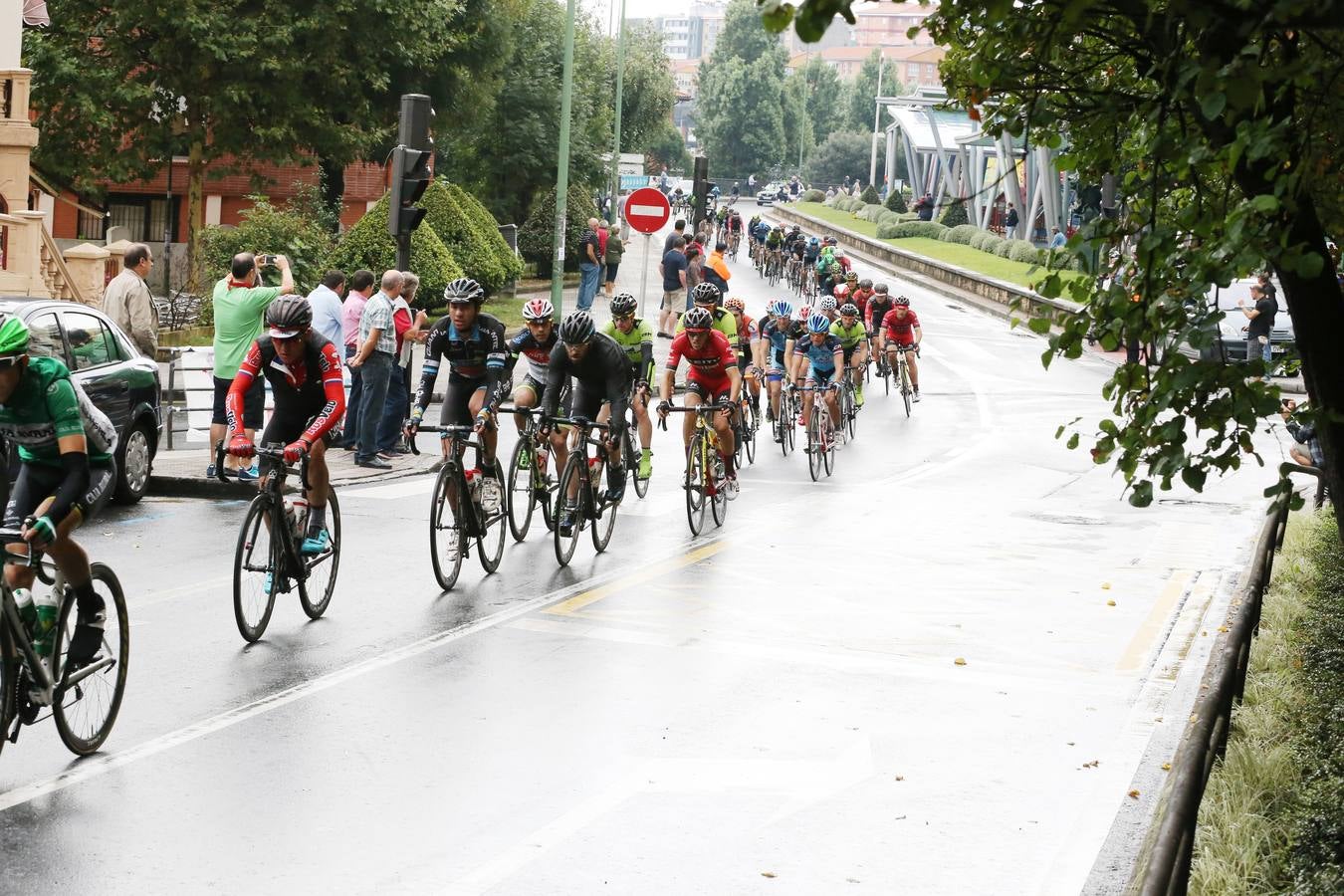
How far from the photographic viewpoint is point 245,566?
9.55 metres

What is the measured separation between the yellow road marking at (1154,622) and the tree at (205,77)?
27125 millimetres

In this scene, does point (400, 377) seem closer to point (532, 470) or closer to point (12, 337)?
point (532, 470)

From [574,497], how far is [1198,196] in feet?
25.4

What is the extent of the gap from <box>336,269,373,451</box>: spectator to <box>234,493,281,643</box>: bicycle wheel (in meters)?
7.59

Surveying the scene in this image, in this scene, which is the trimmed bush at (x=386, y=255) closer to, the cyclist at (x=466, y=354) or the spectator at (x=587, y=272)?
the spectator at (x=587, y=272)

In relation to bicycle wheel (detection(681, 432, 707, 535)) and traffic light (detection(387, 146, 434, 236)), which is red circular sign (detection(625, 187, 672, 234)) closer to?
traffic light (detection(387, 146, 434, 236))

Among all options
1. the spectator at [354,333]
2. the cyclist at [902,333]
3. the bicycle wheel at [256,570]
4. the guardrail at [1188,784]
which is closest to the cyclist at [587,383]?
the bicycle wheel at [256,570]

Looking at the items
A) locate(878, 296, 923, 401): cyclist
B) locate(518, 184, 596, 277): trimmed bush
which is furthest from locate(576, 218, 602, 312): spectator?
locate(518, 184, 596, 277): trimmed bush

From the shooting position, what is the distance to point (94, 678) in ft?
24.4

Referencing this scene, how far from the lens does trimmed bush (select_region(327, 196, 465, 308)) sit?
2977cm

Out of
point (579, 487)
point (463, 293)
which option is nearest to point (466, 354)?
point (463, 293)

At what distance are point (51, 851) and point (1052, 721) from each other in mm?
4928

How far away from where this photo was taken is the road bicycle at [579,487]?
41.4 feet

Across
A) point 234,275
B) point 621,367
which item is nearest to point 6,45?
point 234,275
